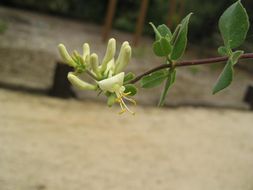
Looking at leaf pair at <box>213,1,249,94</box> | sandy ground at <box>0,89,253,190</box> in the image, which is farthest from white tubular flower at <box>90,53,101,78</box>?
sandy ground at <box>0,89,253,190</box>

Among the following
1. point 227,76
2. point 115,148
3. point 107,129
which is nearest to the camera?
point 227,76

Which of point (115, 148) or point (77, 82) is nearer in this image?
point (77, 82)

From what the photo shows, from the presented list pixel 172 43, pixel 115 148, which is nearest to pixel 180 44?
pixel 172 43

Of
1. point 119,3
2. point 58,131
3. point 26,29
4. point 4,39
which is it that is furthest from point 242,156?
point 119,3

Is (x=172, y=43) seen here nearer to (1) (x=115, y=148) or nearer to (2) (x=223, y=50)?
(2) (x=223, y=50)

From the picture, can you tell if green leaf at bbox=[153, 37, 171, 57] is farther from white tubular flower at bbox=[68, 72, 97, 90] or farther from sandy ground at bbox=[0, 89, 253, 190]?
sandy ground at bbox=[0, 89, 253, 190]

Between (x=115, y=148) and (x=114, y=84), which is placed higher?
(x=114, y=84)

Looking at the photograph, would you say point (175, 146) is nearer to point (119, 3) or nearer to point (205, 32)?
point (205, 32)
